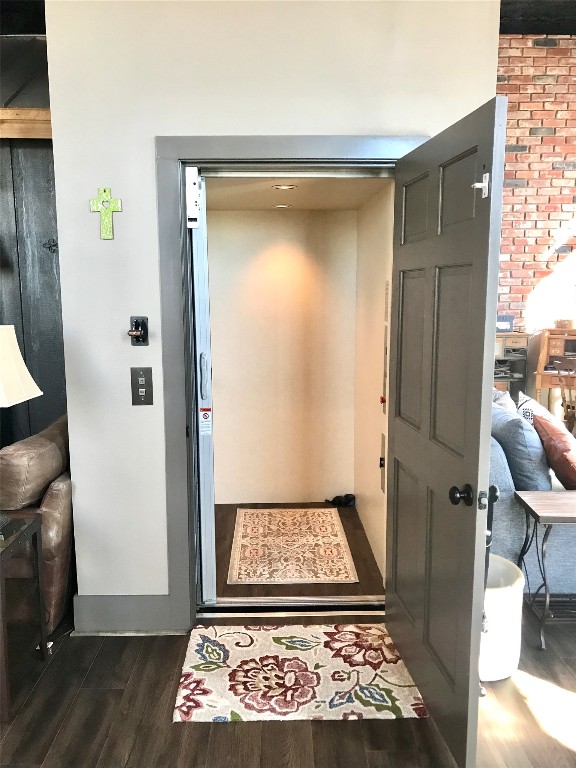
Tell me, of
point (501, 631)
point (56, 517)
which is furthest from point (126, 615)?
point (501, 631)

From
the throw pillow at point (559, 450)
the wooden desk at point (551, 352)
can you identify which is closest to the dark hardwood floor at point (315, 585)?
the throw pillow at point (559, 450)

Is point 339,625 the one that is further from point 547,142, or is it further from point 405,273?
point 547,142

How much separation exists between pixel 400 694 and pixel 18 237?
10.2ft

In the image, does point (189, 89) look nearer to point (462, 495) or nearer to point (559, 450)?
point (462, 495)

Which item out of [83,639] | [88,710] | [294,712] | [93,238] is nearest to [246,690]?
[294,712]

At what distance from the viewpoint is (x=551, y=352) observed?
207 inches

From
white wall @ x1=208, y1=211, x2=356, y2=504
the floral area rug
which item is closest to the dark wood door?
white wall @ x1=208, y1=211, x2=356, y2=504

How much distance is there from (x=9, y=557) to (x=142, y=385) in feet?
2.88

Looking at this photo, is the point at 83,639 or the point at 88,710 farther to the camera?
the point at 83,639

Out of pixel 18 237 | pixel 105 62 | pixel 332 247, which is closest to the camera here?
pixel 105 62

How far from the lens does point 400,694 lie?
233 cm

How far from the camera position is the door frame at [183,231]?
2.48m

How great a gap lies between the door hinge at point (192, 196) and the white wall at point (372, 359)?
0.92 meters

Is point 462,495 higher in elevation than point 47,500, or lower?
higher
